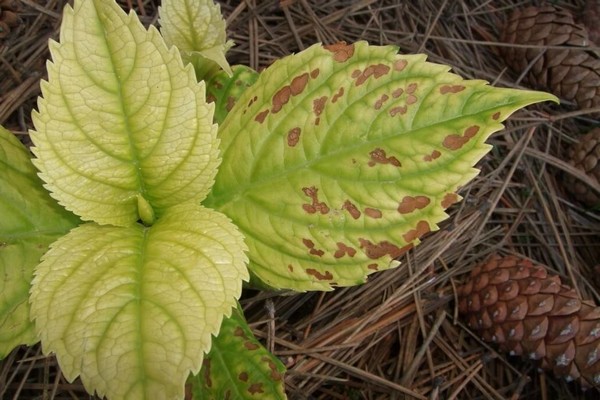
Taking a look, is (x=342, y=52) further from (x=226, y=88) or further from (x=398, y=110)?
(x=226, y=88)

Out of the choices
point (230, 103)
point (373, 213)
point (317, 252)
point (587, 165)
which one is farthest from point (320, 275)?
point (587, 165)

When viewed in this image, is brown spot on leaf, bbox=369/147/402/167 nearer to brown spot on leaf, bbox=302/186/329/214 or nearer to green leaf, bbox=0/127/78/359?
brown spot on leaf, bbox=302/186/329/214

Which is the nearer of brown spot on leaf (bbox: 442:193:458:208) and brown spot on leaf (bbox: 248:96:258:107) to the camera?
brown spot on leaf (bbox: 442:193:458:208)

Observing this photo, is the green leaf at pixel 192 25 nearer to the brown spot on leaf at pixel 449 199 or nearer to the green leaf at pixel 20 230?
the green leaf at pixel 20 230

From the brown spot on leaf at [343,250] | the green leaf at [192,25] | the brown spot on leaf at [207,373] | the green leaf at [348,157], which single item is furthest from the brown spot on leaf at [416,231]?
the green leaf at [192,25]

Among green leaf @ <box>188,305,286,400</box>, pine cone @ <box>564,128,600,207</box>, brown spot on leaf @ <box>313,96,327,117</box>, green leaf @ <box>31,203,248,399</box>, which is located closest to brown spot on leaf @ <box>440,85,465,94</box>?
brown spot on leaf @ <box>313,96,327,117</box>

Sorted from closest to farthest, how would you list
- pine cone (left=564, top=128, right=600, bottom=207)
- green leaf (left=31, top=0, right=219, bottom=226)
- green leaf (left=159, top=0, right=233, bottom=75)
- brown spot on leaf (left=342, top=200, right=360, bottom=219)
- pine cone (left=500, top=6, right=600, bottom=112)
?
1. green leaf (left=31, top=0, right=219, bottom=226)
2. brown spot on leaf (left=342, top=200, right=360, bottom=219)
3. green leaf (left=159, top=0, right=233, bottom=75)
4. pine cone (left=564, top=128, right=600, bottom=207)
5. pine cone (left=500, top=6, right=600, bottom=112)
